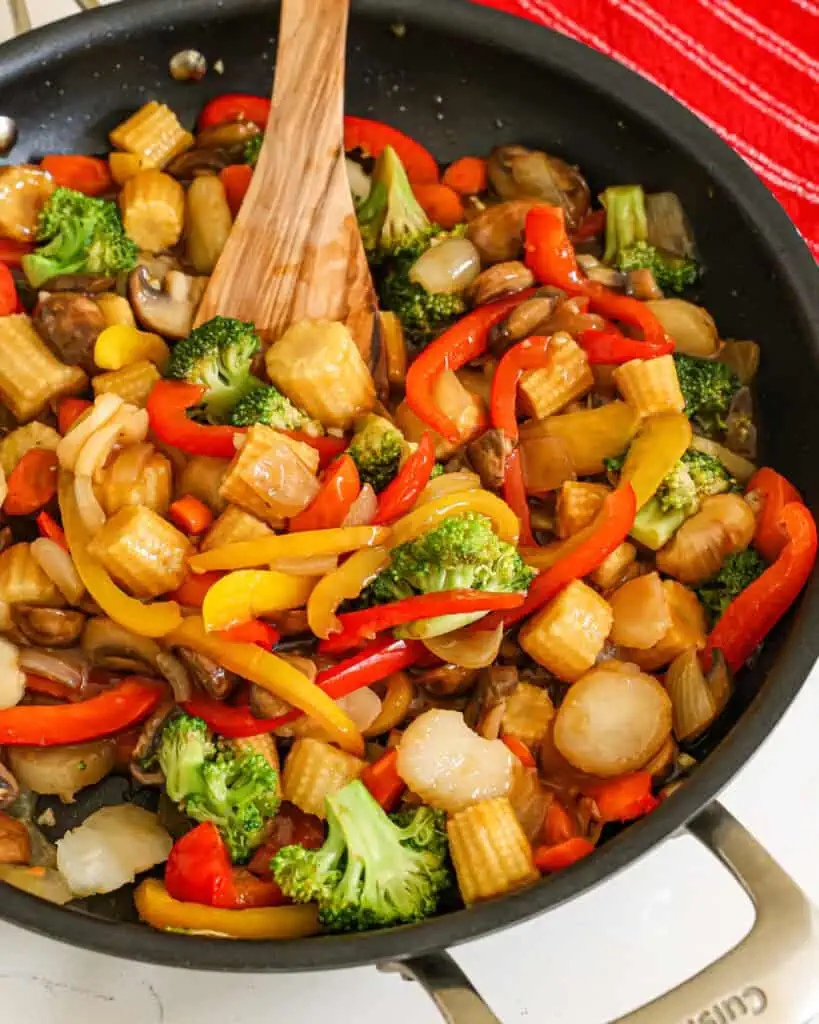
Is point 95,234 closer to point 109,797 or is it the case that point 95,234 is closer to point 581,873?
point 109,797

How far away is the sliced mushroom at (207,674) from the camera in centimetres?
218

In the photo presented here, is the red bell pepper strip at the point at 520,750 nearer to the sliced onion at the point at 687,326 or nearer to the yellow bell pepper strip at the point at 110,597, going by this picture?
the yellow bell pepper strip at the point at 110,597

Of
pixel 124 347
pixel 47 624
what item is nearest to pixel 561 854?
pixel 47 624

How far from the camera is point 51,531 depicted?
236 centimetres

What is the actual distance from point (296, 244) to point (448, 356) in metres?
0.43

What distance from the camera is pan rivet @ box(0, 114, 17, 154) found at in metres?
2.75

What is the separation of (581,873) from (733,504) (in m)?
0.90

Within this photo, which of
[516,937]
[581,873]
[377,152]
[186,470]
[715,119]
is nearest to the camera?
[581,873]

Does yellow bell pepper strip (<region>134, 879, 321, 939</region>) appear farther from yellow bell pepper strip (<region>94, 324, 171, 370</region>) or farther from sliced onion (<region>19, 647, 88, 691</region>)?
yellow bell pepper strip (<region>94, 324, 171, 370</region>)

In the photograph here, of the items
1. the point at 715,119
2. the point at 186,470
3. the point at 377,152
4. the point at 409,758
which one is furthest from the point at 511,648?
the point at 715,119

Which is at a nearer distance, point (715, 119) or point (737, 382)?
point (737, 382)

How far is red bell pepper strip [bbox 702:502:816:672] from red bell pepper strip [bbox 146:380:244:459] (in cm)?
104

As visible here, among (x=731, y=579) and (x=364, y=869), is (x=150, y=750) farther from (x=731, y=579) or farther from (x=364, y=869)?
(x=731, y=579)

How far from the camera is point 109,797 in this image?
2.35 meters
